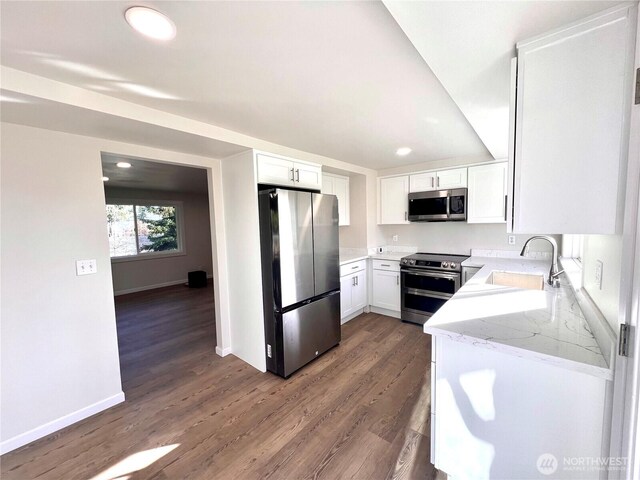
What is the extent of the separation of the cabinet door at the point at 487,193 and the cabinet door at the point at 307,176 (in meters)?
1.97

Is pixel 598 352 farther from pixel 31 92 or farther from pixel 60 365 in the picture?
pixel 60 365

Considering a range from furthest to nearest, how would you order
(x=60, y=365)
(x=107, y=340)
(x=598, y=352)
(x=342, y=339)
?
(x=342, y=339) → (x=107, y=340) → (x=60, y=365) → (x=598, y=352)

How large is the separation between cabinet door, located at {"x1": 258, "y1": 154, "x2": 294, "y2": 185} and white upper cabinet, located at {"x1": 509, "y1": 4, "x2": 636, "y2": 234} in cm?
198

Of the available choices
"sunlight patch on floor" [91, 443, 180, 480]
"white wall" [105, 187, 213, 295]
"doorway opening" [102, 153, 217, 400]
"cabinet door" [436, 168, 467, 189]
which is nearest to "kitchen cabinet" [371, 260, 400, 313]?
"cabinet door" [436, 168, 467, 189]

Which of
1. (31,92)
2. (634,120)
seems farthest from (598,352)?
(31,92)

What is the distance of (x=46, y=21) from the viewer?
1070mm

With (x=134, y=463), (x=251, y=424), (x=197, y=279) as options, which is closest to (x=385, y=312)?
(x=251, y=424)

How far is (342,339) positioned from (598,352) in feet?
8.24

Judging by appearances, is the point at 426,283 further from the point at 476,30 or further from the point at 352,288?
the point at 476,30

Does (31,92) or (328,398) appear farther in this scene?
(328,398)

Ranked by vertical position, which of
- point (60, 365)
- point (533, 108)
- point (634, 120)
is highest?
point (533, 108)

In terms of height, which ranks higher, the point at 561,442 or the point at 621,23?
the point at 621,23

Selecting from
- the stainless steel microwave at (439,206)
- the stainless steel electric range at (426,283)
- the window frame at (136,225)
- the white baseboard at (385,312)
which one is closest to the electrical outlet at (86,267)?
the stainless steel electric range at (426,283)

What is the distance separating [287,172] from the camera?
8.97 ft
